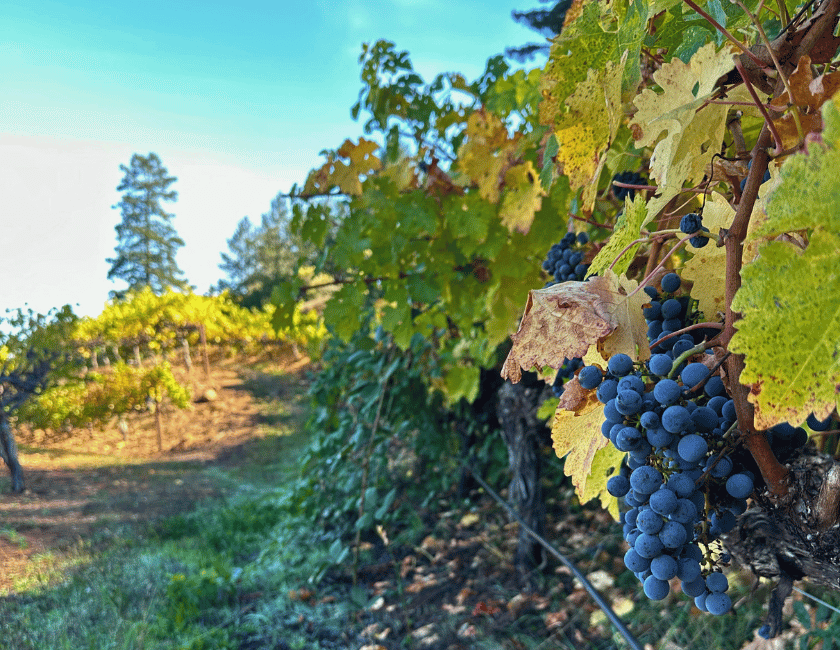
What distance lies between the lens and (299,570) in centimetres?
297

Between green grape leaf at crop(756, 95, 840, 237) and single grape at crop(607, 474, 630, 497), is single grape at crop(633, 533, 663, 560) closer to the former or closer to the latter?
single grape at crop(607, 474, 630, 497)

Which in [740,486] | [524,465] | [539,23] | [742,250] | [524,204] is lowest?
[524,465]

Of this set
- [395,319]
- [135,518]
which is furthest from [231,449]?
[395,319]

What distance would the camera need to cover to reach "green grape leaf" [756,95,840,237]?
307 mm

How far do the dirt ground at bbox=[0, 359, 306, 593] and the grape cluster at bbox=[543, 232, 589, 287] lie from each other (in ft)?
7.84

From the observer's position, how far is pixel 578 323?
1.55ft

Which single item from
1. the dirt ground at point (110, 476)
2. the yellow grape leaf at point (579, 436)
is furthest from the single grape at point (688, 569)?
the dirt ground at point (110, 476)

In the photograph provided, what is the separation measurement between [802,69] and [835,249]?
7.5 inches

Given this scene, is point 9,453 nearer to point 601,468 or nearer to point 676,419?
point 601,468

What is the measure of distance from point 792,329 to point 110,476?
4899mm

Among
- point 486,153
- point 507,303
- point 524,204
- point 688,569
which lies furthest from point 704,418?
point 486,153

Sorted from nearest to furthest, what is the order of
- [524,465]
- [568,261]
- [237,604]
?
[568,261] → [524,465] → [237,604]

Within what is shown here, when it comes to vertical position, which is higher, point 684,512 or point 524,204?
point 524,204

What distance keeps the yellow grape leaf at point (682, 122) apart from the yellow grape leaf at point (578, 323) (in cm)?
12
